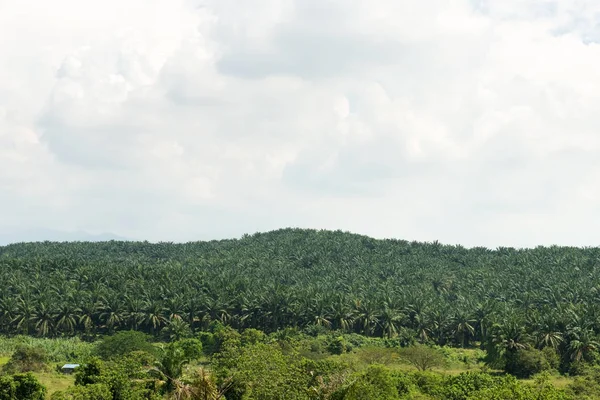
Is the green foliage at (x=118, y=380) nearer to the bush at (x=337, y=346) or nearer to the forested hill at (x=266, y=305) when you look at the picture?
the bush at (x=337, y=346)

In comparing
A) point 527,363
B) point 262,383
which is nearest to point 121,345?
point 262,383

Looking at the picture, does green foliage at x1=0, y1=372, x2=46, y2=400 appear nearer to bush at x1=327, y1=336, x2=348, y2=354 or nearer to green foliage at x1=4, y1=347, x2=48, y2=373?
green foliage at x1=4, y1=347, x2=48, y2=373

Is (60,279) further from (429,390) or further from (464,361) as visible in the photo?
(429,390)

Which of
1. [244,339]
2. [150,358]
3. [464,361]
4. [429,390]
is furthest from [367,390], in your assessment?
[464,361]

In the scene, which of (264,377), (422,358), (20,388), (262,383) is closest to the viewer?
(262,383)

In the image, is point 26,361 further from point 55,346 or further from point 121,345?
point 55,346

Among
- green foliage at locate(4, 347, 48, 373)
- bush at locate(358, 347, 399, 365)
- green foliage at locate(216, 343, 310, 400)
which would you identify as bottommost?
green foliage at locate(4, 347, 48, 373)

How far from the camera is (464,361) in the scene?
4491 inches

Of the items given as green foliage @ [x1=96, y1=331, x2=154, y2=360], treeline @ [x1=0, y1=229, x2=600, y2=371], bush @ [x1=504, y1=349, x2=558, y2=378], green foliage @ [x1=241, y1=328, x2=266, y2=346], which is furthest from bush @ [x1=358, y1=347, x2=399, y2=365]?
green foliage @ [x1=96, y1=331, x2=154, y2=360]

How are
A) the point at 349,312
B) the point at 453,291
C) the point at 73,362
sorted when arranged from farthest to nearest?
the point at 453,291, the point at 349,312, the point at 73,362

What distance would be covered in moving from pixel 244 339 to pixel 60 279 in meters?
70.3

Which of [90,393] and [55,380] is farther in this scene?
[55,380]

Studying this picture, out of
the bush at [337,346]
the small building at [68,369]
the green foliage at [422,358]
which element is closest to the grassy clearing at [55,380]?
the small building at [68,369]

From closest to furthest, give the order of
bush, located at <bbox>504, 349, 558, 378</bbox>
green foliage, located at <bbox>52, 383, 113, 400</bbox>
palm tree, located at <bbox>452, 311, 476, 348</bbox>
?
1. green foliage, located at <bbox>52, 383, 113, 400</bbox>
2. bush, located at <bbox>504, 349, 558, 378</bbox>
3. palm tree, located at <bbox>452, 311, 476, 348</bbox>
